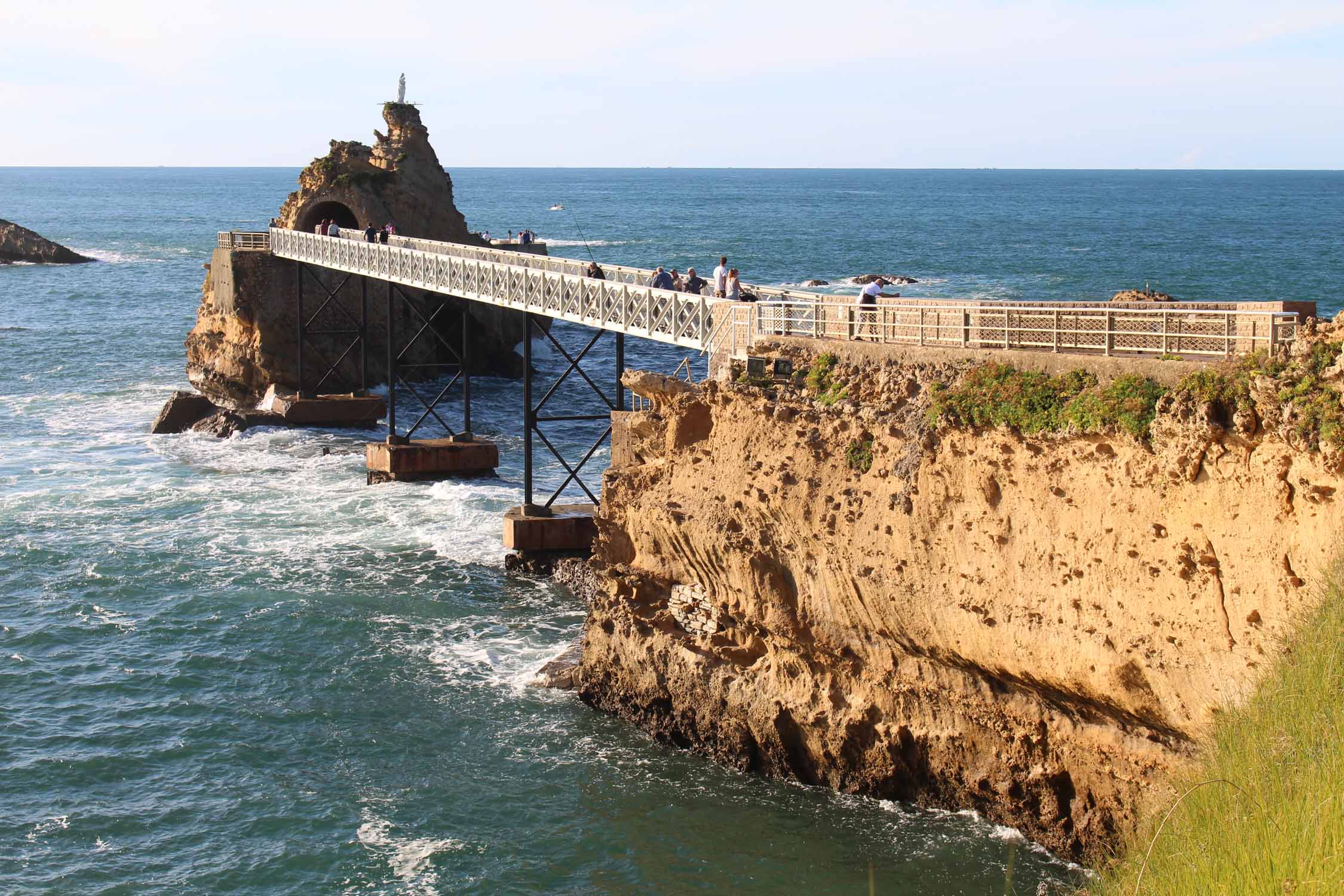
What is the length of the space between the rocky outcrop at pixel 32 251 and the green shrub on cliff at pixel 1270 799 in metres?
102

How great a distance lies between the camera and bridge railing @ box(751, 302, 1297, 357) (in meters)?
15.1

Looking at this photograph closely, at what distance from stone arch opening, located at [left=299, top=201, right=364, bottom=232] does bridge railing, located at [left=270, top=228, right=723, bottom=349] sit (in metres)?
4.88

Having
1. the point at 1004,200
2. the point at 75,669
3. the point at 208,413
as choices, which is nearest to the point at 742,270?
the point at 208,413

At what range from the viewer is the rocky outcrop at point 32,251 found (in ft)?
334

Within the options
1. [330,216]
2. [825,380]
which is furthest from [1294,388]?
[330,216]

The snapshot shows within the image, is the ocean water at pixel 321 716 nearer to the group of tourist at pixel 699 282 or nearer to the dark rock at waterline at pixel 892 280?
the group of tourist at pixel 699 282

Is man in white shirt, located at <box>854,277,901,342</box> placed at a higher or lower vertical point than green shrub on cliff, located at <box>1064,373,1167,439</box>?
higher

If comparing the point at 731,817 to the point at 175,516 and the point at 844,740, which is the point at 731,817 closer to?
the point at 844,740

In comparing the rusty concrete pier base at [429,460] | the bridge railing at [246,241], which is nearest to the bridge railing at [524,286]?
the bridge railing at [246,241]

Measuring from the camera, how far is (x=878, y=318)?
18.6 meters

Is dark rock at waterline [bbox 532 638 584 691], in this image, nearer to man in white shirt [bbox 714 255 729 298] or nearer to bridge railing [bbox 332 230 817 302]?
man in white shirt [bbox 714 255 729 298]

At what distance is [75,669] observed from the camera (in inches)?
869

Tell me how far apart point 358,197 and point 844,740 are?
36.7 metres

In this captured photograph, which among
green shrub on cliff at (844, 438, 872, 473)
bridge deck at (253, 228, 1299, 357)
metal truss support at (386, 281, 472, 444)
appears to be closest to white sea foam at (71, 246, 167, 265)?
metal truss support at (386, 281, 472, 444)
